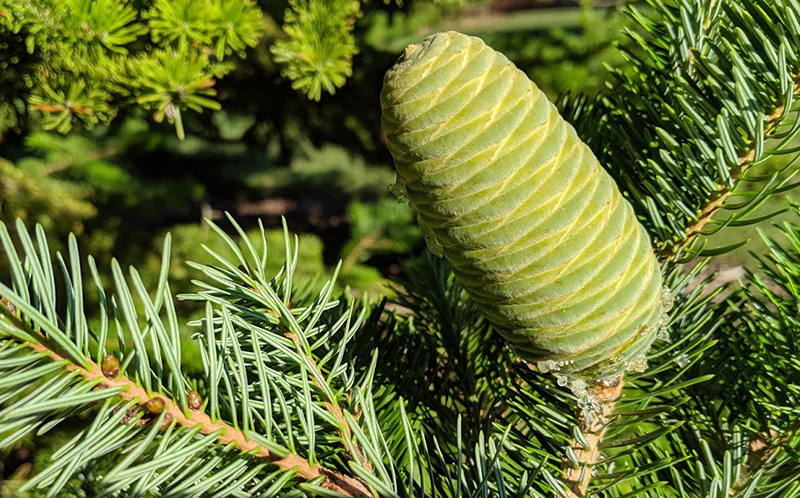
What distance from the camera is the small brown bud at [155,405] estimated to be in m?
0.32

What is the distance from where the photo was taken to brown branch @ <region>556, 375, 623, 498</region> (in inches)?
17.5

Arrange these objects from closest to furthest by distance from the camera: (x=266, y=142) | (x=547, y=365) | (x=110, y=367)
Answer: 1. (x=110, y=367)
2. (x=547, y=365)
3. (x=266, y=142)

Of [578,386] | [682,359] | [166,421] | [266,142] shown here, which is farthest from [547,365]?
[266,142]

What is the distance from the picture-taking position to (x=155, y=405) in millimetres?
321

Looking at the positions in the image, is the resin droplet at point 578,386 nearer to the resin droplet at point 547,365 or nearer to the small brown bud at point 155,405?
the resin droplet at point 547,365

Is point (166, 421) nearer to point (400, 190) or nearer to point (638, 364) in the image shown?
point (400, 190)

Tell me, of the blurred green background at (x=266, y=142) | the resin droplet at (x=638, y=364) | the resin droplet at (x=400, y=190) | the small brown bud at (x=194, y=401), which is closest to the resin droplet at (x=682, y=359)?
the resin droplet at (x=638, y=364)

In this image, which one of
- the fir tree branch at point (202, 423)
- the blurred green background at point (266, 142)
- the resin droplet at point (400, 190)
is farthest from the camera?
the blurred green background at point (266, 142)

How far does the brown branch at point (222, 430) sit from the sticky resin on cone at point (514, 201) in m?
Result: 0.15

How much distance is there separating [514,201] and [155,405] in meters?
0.24

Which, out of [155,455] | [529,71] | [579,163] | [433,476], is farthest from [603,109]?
[529,71]

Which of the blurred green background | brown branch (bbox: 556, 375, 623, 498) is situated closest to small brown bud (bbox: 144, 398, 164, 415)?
brown branch (bbox: 556, 375, 623, 498)

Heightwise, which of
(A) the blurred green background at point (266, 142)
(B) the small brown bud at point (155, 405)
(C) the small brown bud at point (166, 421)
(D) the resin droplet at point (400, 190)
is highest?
(D) the resin droplet at point (400, 190)

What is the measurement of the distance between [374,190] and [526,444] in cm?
385
